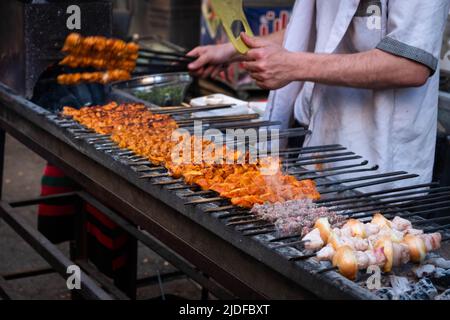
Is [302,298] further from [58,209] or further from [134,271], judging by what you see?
[58,209]

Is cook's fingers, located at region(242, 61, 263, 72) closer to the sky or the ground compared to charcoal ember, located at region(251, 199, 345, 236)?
closer to the sky

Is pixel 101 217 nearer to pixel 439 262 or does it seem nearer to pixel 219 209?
pixel 219 209

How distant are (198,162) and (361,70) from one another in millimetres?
885

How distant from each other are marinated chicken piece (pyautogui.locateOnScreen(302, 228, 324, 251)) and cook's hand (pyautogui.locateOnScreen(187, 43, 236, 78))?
2020 mm

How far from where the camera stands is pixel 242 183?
2.84m

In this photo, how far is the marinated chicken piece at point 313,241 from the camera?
2.39 m

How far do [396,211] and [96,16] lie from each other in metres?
2.56

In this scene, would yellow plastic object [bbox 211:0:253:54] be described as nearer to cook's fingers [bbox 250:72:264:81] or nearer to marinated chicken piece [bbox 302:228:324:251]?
cook's fingers [bbox 250:72:264:81]

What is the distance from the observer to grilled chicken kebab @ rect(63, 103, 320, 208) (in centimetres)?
279

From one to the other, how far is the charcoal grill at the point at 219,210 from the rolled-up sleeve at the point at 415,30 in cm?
52

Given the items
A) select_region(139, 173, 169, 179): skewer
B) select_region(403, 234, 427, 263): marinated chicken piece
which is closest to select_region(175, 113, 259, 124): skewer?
select_region(139, 173, 169, 179): skewer

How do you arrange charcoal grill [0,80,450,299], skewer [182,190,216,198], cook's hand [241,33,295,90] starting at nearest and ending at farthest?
charcoal grill [0,80,450,299] → skewer [182,190,216,198] → cook's hand [241,33,295,90]

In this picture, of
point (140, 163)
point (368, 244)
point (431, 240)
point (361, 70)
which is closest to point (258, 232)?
point (368, 244)

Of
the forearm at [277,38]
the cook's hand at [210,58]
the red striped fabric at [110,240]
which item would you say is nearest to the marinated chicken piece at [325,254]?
the cook's hand at [210,58]
